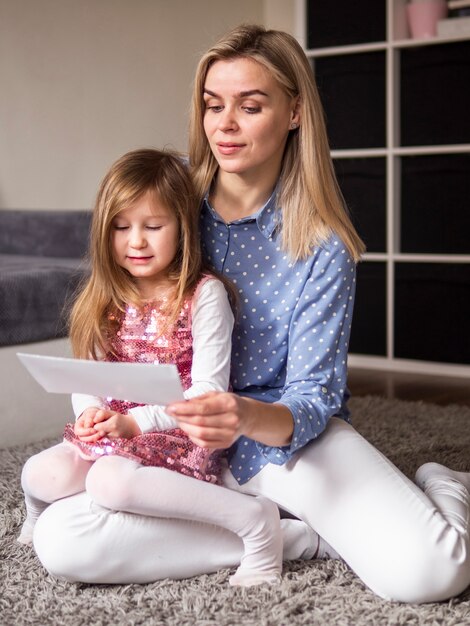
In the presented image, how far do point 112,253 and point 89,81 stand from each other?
7.93 feet

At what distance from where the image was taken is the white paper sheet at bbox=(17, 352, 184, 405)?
1.18 m

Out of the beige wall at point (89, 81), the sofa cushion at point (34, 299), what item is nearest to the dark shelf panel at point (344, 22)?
the beige wall at point (89, 81)

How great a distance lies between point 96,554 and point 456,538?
515 millimetres

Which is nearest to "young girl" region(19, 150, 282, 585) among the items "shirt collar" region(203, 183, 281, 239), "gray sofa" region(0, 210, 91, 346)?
"shirt collar" region(203, 183, 281, 239)

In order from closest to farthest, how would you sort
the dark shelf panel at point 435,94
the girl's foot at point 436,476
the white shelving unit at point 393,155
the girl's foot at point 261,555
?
1. the girl's foot at point 261,555
2. the girl's foot at point 436,476
3. the dark shelf panel at point 435,94
4. the white shelving unit at point 393,155

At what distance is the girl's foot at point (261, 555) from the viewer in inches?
56.7

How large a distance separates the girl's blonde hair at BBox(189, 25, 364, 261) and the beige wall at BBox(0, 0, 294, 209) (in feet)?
6.95

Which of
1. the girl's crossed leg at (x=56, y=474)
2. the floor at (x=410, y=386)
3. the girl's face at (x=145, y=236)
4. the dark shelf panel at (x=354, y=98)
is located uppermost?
the dark shelf panel at (x=354, y=98)

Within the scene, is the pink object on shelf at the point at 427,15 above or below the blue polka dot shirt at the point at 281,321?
above

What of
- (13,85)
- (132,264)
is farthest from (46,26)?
(132,264)

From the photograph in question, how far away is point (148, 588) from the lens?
1438 millimetres

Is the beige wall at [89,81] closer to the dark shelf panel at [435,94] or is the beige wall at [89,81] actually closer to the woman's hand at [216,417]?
the dark shelf panel at [435,94]

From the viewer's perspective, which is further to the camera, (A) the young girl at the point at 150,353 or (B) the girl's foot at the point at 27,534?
(B) the girl's foot at the point at 27,534

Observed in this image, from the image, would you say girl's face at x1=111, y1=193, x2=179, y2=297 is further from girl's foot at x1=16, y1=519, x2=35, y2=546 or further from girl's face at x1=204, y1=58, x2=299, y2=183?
girl's foot at x1=16, y1=519, x2=35, y2=546
